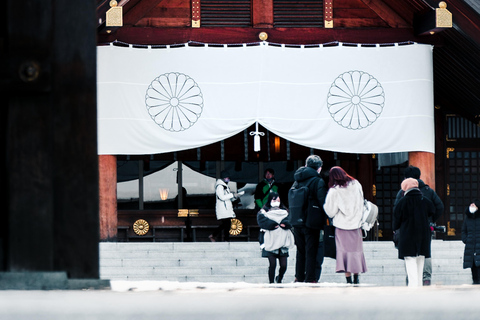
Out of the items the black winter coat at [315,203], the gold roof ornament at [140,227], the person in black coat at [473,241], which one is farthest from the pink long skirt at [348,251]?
the gold roof ornament at [140,227]

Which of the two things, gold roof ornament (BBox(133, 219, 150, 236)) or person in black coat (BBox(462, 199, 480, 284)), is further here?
gold roof ornament (BBox(133, 219, 150, 236))

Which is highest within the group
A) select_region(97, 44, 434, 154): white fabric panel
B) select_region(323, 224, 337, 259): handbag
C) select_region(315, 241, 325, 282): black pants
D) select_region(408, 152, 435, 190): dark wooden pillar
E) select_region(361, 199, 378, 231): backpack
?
select_region(97, 44, 434, 154): white fabric panel

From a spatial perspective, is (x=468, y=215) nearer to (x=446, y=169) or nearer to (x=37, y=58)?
(x=446, y=169)

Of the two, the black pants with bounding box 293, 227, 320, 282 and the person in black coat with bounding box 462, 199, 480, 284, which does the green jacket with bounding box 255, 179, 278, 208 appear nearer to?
the person in black coat with bounding box 462, 199, 480, 284

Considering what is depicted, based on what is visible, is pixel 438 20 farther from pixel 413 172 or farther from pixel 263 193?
pixel 413 172

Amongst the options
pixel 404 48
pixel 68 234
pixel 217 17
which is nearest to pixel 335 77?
pixel 404 48

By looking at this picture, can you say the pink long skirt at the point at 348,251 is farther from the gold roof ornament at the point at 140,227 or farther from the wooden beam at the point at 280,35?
the gold roof ornament at the point at 140,227

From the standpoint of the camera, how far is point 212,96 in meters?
14.4

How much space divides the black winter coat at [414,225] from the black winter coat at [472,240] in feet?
9.10

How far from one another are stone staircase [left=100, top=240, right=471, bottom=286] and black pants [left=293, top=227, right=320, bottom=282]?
243 cm

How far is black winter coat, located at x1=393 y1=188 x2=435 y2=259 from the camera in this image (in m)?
8.60

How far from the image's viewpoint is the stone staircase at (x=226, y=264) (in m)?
12.0

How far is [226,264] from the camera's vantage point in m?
12.5

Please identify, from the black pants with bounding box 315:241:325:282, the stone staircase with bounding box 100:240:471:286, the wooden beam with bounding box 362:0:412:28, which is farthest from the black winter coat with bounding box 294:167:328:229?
the wooden beam with bounding box 362:0:412:28
